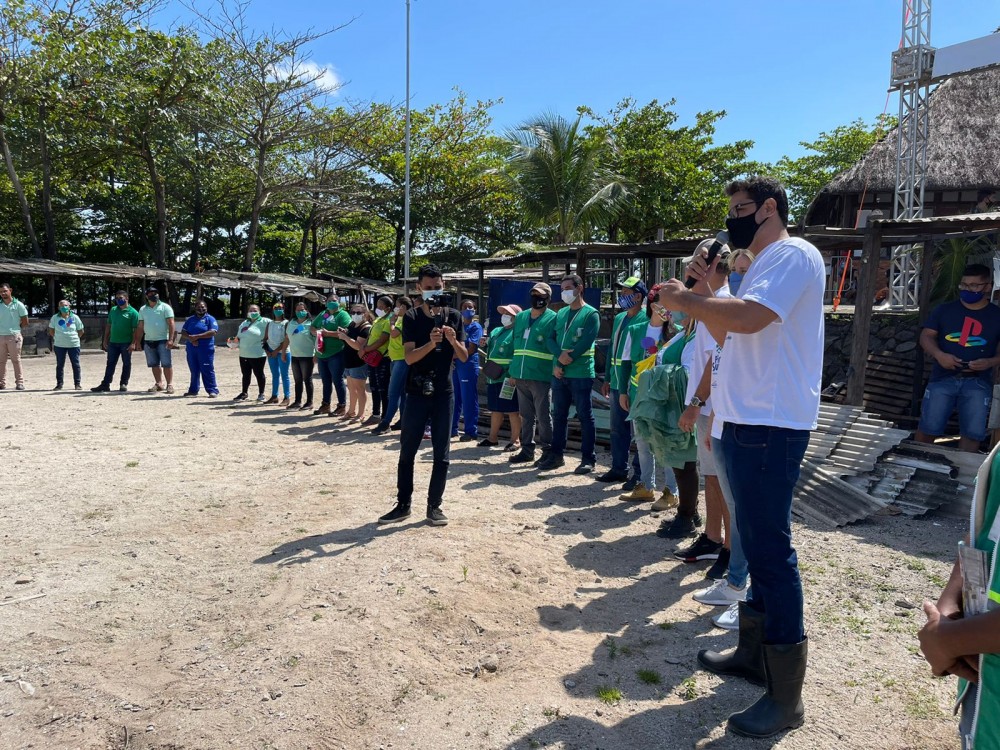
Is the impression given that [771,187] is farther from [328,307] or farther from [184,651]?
[328,307]

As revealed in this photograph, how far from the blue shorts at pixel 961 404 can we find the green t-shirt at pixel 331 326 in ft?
24.5

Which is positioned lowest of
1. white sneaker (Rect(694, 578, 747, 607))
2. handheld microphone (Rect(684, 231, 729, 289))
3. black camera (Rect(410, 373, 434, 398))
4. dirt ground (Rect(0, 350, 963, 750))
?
dirt ground (Rect(0, 350, 963, 750))

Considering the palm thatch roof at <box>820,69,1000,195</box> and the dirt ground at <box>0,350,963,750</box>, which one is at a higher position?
the palm thatch roof at <box>820,69,1000,195</box>

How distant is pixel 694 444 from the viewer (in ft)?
16.5

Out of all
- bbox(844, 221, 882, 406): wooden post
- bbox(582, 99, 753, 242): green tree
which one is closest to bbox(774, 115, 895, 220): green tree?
bbox(582, 99, 753, 242): green tree

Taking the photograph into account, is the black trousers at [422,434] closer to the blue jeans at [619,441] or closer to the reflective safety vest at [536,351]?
the blue jeans at [619,441]

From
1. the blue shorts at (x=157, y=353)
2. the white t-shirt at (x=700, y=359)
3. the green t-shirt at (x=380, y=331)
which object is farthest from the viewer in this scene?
the blue shorts at (x=157, y=353)

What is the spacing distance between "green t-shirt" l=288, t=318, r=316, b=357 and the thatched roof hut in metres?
13.9

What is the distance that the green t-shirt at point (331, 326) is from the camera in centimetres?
1038

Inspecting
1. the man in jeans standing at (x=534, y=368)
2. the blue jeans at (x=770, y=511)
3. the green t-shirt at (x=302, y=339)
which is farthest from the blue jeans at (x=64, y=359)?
the blue jeans at (x=770, y=511)

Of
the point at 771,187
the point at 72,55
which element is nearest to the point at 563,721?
the point at 771,187

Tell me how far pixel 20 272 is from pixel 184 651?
69.2ft

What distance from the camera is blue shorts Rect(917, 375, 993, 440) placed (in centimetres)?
658

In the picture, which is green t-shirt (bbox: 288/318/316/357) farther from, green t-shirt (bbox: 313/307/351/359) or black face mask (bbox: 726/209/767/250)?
black face mask (bbox: 726/209/767/250)
